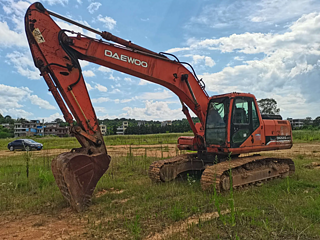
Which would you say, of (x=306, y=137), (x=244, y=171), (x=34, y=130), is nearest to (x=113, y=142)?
(x=306, y=137)

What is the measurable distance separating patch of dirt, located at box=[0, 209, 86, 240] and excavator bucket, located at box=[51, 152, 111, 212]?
13.1 inches

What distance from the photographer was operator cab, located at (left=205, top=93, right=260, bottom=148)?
6820mm

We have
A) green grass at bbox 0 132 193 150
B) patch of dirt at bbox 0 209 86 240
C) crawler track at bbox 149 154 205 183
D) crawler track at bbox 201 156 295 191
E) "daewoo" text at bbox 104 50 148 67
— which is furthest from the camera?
green grass at bbox 0 132 193 150

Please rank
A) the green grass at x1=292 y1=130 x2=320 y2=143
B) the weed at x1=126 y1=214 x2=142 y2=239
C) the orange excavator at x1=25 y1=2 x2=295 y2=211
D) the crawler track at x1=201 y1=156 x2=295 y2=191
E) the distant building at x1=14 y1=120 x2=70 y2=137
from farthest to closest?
the distant building at x1=14 y1=120 x2=70 y2=137
the green grass at x1=292 y1=130 x2=320 y2=143
the crawler track at x1=201 y1=156 x2=295 y2=191
the orange excavator at x1=25 y1=2 x2=295 y2=211
the weed at x1=126 y1=214 x2=142 y2=239

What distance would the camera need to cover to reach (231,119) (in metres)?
6.82

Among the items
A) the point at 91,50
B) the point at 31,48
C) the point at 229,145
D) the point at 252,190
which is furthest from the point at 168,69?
the point at 252,190

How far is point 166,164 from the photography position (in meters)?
7.57

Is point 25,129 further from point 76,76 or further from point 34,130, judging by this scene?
point 76,76

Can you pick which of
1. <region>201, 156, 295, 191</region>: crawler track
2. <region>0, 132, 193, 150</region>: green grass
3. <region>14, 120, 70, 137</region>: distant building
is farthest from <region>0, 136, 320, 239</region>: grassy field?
<region>14, 120, 70, 137</region>: distant building

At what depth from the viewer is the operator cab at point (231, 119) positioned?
6820 mm

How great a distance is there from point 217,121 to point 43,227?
4.86 meters

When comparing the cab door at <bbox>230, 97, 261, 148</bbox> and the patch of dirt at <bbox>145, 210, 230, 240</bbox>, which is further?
the cab door at <bbox>230, 97, 261, 148</bbox>

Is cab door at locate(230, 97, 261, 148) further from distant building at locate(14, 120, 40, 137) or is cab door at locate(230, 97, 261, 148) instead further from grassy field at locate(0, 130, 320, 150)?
distant building at locate(14, 120, 40, 137)

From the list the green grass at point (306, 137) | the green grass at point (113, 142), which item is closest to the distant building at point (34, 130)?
the green grass at point (113, 142)
